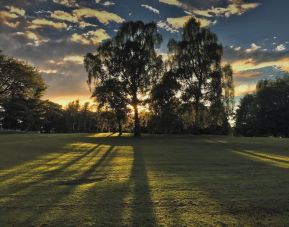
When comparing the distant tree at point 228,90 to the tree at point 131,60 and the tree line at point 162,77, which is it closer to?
the tree line at point 162,77

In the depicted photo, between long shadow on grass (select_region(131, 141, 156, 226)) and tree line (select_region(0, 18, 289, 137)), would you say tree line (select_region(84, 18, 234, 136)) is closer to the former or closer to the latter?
tree line (select_region(0, 18, 289, 137))

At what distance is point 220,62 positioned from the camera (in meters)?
53.6

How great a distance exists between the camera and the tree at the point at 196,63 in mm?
52750

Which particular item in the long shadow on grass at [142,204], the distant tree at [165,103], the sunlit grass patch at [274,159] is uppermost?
the distant tree at [165,103]

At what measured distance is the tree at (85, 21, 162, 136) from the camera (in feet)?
173

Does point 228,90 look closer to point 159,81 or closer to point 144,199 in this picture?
point 159,81

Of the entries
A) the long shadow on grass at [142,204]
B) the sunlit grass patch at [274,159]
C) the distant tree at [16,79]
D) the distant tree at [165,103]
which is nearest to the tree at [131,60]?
the distant tree at [165,103]

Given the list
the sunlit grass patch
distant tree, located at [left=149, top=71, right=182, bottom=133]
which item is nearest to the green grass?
the sunlit grass patch

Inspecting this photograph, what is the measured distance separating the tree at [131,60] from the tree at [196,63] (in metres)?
3.20

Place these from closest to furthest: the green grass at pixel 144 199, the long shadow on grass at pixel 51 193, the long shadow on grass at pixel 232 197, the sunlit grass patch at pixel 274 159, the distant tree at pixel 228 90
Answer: the green grass at pixel 144 199, the long shadow on grass at pixel 232 197, the long shadow on grass at pixel 51 193, the sunlit grass patch at pixel 274 159, the distant tree at pixel 228 90

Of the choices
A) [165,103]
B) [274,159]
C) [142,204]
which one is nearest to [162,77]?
[165,103]

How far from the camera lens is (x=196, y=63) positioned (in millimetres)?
53625

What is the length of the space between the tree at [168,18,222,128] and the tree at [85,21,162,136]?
3200mm

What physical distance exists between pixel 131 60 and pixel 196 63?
30.3 ft
